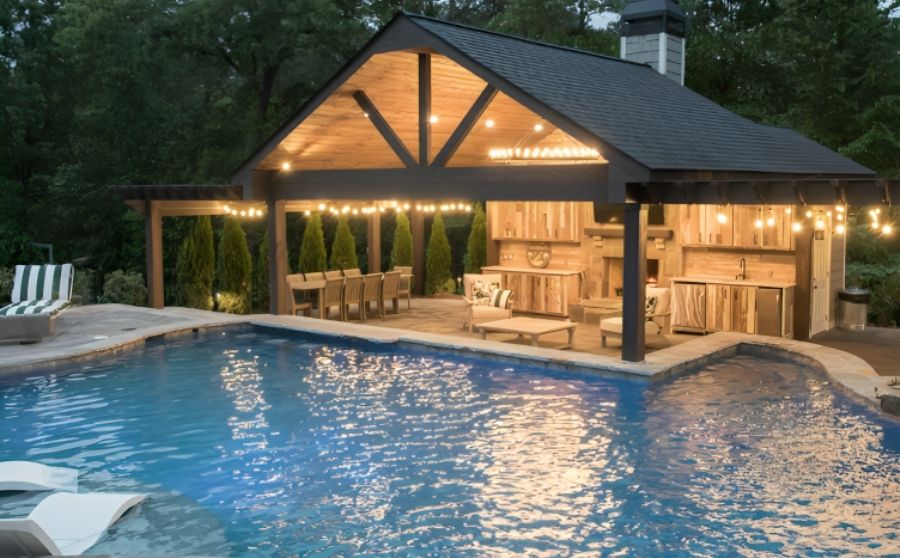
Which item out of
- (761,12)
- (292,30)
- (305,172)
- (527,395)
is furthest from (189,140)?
(527,395)

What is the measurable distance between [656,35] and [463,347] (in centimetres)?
1002

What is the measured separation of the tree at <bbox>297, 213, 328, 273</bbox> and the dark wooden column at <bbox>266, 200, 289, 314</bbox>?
394 centimetres

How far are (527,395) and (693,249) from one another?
614 cm

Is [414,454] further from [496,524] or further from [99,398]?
[99,398]

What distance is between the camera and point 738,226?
15.2 meters

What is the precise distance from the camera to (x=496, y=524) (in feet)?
23.4

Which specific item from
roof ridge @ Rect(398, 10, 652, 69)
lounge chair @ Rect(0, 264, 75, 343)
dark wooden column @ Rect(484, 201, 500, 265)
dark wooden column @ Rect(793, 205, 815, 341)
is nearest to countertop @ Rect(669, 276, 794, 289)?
dark wooden column @ Rect(793, 205, 815, 341)

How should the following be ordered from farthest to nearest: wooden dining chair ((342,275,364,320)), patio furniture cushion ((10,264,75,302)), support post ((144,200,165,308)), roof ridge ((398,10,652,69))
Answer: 1. support post ((144,200,165,308))
2. wooden dining chair ((342,275,364,320))
3. patio furniture cushion ((10,264,75,302))
4. roof ridge ((398,10,652,69))

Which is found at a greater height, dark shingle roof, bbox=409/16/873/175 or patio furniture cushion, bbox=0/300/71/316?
dark shingle roof, bbox=409/16/873/175

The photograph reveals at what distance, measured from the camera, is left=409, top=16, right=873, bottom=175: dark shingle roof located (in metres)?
12.6

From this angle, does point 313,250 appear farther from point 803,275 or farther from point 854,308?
point 854,308

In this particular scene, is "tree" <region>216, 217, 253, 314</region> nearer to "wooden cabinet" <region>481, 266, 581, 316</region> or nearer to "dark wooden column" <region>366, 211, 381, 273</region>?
"dark wooden column" <region>366, 211, 381, 273</region>

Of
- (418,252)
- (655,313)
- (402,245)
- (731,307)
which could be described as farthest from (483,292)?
(402,245)

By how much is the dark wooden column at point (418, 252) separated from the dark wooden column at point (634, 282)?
9.88 meters
